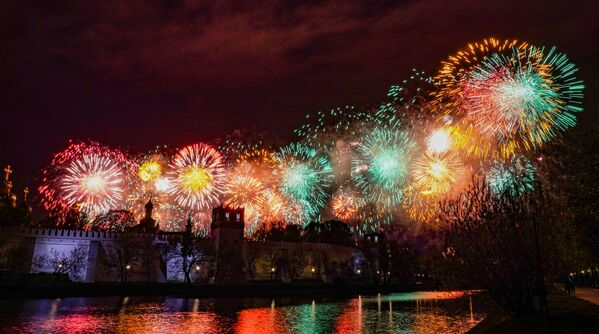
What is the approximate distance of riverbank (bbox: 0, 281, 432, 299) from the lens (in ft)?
134

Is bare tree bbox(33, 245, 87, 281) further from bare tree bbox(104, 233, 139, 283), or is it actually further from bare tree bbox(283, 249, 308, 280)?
bare tree bbox(283, 249, 308, 280)

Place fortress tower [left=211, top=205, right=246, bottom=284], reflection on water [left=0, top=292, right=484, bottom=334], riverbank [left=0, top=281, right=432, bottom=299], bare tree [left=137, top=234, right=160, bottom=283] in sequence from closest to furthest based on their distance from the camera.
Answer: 1. reflection on water [left=0, top=292, right=484, bottom=334]
2. riverbank [left=0, top=281, right=432, bottom=299]
3. bare tree [left=137, top=234, right=160, bottom=283]
4. fortress tower [left=211, top=205, right=246, bottom=284]

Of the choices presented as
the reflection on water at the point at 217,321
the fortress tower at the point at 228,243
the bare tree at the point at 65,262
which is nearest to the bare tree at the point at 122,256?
the bare tree at the point at 65,262

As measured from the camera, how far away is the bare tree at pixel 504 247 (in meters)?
16.9

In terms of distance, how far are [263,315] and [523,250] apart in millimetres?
17720

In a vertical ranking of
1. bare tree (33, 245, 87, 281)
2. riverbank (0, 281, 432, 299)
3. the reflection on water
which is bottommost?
the reflection on water

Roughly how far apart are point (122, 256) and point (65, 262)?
6.38m

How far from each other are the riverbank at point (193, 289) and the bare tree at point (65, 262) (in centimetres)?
535

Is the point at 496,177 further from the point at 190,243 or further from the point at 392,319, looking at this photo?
the point at 190,243

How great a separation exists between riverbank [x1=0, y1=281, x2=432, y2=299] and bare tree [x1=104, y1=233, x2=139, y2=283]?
5179mm

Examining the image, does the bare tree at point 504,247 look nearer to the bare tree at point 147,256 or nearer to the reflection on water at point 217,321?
the reflection on water at point 217,321

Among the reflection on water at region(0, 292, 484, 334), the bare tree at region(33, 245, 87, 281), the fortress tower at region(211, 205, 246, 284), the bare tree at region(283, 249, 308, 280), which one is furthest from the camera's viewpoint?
the bare tree at region(283, 249, 308, 280)

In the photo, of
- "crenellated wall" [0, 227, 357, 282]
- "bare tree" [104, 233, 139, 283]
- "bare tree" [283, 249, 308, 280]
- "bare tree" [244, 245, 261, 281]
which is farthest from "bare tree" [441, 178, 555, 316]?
"bare tree" [283, 249, 308, 280]

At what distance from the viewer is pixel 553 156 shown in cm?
2439
